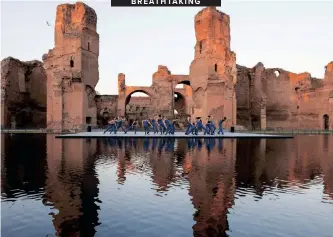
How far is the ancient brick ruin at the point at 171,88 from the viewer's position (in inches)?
1085

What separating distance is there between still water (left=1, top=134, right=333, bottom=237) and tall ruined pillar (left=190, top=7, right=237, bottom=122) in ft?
64.1

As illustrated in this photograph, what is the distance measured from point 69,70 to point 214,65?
12.2 meters

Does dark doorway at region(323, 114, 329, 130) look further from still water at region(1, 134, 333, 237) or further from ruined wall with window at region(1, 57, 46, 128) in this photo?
ruined wall with window at region(1, 57, 46, 128)

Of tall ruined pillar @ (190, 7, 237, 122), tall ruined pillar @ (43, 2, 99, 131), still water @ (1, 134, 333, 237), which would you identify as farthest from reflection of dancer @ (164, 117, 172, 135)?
still water @ (1, 134, 333, 237)

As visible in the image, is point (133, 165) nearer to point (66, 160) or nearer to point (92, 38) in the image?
point (66, 160)

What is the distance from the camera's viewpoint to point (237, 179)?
632cm

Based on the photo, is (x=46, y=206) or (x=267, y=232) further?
(x=46, y=206)

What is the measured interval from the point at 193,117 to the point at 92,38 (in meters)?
11.3

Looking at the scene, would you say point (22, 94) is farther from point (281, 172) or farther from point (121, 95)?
point (281, 172)

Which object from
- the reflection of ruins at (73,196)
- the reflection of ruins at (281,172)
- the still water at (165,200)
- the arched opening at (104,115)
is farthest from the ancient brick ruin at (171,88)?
the reflection of ruins at (73,196)

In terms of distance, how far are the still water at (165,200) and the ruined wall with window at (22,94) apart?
85.1ft

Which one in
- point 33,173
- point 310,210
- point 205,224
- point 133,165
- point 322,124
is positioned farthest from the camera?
point 322,124

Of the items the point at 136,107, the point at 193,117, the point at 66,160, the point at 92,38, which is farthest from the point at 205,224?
the point at 136,107

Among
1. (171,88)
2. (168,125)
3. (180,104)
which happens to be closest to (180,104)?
(180,104)
